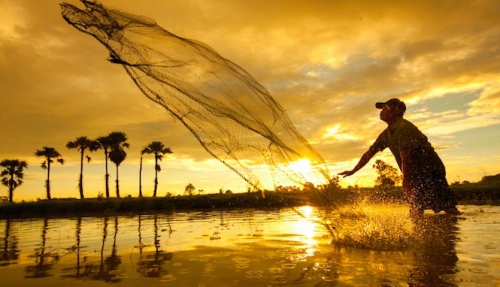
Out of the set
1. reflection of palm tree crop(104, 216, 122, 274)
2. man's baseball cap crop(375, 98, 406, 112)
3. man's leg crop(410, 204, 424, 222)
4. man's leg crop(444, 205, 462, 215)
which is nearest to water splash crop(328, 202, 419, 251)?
man's leg crop(410, 204, 424, 222)

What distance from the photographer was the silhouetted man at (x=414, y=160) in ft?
34.1

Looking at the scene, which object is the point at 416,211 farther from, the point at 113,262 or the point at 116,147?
the point at 116,147

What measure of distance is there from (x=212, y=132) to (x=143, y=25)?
8.36 feet

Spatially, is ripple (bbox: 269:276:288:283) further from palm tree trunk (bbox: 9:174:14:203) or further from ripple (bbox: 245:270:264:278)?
palm tree trunk (bbox: 9:174:14:203)

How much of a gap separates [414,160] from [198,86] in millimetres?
6697

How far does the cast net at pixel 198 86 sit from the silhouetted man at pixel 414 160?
4070 millimetres

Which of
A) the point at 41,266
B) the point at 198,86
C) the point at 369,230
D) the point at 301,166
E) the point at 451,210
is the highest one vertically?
the point at 198,86

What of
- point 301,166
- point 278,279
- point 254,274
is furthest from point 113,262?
point 301,166

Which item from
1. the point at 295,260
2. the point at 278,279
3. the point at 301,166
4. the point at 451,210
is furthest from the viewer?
Result: the point at 451,210

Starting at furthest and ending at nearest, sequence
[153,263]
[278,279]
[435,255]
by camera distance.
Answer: [153,263] → [435,255] → [278,279]

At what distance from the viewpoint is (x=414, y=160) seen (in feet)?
34.2

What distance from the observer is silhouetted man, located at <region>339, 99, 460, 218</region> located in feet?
34.1

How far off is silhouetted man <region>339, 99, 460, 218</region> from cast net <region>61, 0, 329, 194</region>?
4.07 metres

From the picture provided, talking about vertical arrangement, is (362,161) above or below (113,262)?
above
